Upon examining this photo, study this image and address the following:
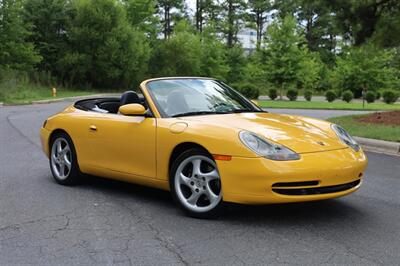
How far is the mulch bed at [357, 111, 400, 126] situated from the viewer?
13.8 m

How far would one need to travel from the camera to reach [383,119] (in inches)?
575

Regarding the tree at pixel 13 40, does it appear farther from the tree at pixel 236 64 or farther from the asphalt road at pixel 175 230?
the asphalt road at pixel 175 230

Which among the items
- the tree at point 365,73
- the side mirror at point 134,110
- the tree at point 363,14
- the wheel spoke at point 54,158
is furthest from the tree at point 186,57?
the side mirror at point 134,110

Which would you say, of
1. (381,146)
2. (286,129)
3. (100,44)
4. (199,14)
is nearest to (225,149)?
(286,129)

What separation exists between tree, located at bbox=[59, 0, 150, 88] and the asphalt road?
135 feet

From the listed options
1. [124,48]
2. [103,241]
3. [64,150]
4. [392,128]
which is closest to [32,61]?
[124,48]

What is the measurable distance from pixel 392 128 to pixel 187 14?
62.3m

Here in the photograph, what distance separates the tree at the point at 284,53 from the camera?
139 feet

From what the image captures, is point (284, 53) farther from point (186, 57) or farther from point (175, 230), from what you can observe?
point (175, 230)

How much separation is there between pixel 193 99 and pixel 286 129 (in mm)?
1178

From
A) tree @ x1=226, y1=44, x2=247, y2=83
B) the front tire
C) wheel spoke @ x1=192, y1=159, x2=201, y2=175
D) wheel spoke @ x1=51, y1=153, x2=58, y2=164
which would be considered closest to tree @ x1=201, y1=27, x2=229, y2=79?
tree @ x1=226, y1=44, x2=247, y2=83

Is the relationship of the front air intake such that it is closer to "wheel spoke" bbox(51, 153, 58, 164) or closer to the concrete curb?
"wheel spoke" bbox(51, 153, 58, 164)

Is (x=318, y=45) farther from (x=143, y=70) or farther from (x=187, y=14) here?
(x=143, y=70)

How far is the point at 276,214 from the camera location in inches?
206
